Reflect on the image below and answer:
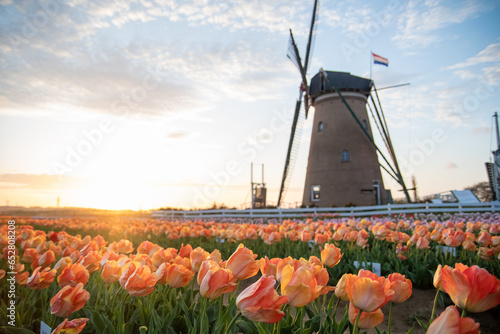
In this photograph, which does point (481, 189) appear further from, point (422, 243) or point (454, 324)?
point (454, 324)

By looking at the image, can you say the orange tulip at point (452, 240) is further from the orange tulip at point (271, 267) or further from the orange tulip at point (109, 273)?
the orange tulip at point (109, 273)

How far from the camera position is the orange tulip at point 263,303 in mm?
1010

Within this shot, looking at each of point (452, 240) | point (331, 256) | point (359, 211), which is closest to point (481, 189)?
point (359, 211)

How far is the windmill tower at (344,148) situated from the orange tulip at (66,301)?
17.9 meters

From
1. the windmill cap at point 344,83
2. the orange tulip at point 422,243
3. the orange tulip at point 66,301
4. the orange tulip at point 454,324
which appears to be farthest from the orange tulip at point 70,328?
the windmill cap at point 344,83

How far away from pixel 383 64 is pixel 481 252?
17494 mm

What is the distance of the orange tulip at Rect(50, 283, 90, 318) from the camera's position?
1.30 m

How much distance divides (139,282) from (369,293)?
0.90 meters

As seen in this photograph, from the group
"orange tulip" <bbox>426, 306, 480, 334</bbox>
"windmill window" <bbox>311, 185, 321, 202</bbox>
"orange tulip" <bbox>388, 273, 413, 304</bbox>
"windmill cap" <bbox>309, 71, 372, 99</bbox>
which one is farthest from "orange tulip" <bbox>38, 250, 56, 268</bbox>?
"windmill cap" <bbox>309, 71, 372, 99</bbox>

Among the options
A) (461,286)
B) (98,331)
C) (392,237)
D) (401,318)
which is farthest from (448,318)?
(392,237)

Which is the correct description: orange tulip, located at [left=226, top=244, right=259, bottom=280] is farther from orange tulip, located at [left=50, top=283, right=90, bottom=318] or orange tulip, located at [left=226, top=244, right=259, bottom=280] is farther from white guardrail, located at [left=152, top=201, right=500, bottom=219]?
white guardrail, located at [left=152, top=201, right=500, bottom=219]

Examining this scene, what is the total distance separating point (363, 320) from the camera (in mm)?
1185

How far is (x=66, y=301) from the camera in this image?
1312mm

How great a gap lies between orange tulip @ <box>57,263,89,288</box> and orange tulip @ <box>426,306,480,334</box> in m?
1.51
